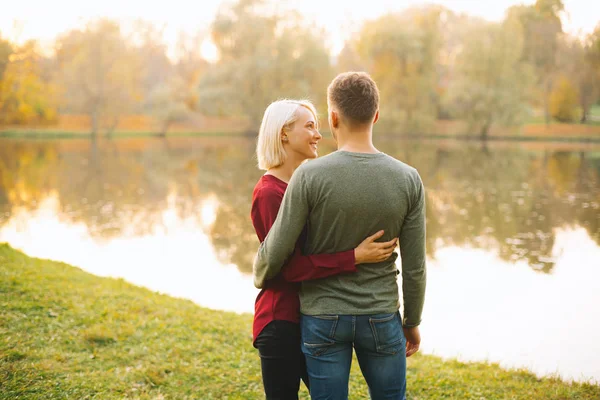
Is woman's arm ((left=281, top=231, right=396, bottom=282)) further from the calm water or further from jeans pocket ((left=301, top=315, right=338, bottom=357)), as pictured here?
the calm water

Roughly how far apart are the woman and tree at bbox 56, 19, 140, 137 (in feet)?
156

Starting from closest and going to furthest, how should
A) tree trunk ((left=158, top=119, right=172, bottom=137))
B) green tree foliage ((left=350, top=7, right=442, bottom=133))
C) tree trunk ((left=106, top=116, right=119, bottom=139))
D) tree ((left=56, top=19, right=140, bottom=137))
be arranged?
green tree foliage ((left=350, top=7, right=442, bottom=133))
tree ((left=56, top=19, right=140, bottom=137))
tree trunk ((left=106, top=116, right=119, bottom=139))
tree trunk ((left=158, top=119, right=172, bottom=137))

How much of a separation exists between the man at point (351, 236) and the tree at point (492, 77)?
38.5 meters

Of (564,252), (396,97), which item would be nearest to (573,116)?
(396,97)

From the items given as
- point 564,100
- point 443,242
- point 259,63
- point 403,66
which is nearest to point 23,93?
point 259,63

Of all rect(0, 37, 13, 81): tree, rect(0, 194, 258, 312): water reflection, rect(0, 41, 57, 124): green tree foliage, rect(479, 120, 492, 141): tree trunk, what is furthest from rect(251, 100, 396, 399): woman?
rect(0, 37, 13, 81): tree

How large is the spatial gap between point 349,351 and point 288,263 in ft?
1.41

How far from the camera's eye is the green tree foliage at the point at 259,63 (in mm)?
41094

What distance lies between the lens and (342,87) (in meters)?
2.20

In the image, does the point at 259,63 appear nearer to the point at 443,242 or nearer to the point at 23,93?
the point at 23,93

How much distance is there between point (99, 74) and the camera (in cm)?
4681

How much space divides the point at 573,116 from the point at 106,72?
1547 inches

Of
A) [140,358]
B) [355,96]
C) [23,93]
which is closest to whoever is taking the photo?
[355,96]

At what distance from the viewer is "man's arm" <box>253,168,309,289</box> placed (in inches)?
85.5
